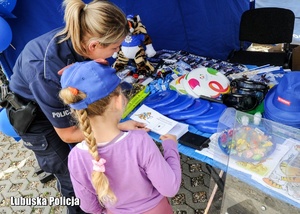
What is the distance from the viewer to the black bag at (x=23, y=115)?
1453 millimetres

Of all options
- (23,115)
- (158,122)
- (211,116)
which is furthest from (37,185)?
(211,116)

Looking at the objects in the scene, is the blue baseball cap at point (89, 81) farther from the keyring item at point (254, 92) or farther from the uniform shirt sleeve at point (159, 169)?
the keyring item at point (254, 92)

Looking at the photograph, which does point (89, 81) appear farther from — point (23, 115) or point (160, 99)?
point (160, 99)

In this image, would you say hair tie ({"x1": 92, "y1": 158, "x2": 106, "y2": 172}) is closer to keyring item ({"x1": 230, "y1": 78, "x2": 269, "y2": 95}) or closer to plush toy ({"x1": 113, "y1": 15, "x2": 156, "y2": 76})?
keyring item ({"x1": 230, "y1": 78, "x2": 269, "y2": 95})

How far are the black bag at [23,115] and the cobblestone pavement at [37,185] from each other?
993mm

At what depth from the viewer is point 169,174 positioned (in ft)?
3.44

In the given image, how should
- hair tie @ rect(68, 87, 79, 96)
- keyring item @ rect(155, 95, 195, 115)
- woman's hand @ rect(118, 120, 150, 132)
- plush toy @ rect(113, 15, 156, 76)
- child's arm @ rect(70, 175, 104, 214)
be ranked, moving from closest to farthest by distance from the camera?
hair tie @ rect(68, 87, 79, 96), child's arm @ rect(70, 175, 104, 214), woman's hand @ rect(118, 120, 150, 132), keyring item @ rect(155, 95, 195, 115), plush toy @ rect(113, 15, 156, 76)

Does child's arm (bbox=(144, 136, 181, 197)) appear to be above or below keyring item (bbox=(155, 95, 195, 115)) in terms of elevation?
above

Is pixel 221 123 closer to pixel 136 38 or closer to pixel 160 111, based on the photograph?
pixel 160 111

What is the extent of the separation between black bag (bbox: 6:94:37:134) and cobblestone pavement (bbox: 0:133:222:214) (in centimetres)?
99

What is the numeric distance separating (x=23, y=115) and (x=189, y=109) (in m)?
0.96

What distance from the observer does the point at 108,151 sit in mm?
992

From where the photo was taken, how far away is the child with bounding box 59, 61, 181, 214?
0.91 m

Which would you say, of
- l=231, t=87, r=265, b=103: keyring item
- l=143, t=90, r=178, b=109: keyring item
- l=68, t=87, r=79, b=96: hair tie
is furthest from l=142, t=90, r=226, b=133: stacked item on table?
l=68, t=87, r=79, b=96: hair tie
